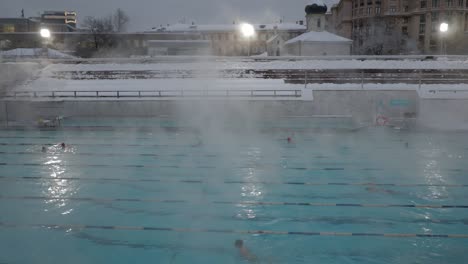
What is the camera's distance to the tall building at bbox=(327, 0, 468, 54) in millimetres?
41531

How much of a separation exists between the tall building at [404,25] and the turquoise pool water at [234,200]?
3245 cm

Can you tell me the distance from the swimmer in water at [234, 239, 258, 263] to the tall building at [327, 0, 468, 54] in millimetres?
37872

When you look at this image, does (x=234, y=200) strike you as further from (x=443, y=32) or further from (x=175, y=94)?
(x=443, y=32)

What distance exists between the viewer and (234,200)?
22.9ft

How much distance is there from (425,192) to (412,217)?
137 centimetres

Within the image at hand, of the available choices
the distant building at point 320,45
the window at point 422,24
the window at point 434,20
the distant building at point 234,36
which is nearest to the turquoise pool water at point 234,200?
the distant building at point 320,45

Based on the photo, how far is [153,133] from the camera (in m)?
13.3

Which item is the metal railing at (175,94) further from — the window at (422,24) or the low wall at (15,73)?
the window at (422,24)

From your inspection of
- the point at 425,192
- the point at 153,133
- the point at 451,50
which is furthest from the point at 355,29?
the point at 425,192

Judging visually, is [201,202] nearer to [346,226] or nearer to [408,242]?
[346,226]

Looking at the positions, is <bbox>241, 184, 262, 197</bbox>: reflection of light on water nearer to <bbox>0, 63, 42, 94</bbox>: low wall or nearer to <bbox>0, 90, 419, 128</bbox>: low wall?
<bbox>0, 90, 419, 128</bbox>: low wall

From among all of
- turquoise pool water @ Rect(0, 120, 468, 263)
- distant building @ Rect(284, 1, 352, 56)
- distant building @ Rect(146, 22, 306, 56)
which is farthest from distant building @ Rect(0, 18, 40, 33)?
turquoise pool water @ Rect(0, 120, 468, 263)

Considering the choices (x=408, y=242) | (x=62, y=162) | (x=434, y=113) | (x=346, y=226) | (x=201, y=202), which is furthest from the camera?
(x=434, y=113)

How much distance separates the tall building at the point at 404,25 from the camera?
41.5 metres
